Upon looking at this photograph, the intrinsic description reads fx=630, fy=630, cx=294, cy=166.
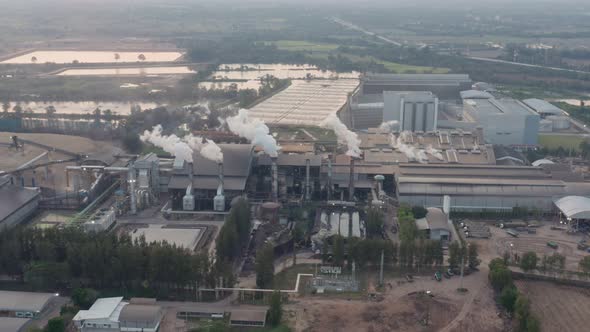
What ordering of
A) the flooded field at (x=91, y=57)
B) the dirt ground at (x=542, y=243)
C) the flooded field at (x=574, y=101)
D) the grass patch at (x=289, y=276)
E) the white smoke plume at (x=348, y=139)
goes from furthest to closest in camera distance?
the flooded field at (x=91, y=57) → the flooded field at (x=574, y=101) → the white smoke plume at (x=348, y=139) → the dirt ground at (x=542, y=243) → the grass patch at (x=289, y=276)

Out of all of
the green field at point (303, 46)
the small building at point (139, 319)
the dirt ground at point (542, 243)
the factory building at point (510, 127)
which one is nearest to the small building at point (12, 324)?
the small building at point (139, 319)

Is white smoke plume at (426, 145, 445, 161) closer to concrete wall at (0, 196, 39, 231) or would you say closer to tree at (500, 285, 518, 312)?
tree at (500, 285, 518, 312)

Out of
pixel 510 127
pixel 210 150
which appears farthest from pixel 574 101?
pixel 210 150

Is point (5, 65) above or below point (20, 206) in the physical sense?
above

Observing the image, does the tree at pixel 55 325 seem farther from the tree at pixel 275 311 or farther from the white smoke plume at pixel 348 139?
the white smoke plume at pixel 348 139

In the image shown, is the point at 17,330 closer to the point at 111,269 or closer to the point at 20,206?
the point at 111,269

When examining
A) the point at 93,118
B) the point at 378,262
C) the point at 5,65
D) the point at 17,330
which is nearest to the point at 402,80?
the point at 93,118
